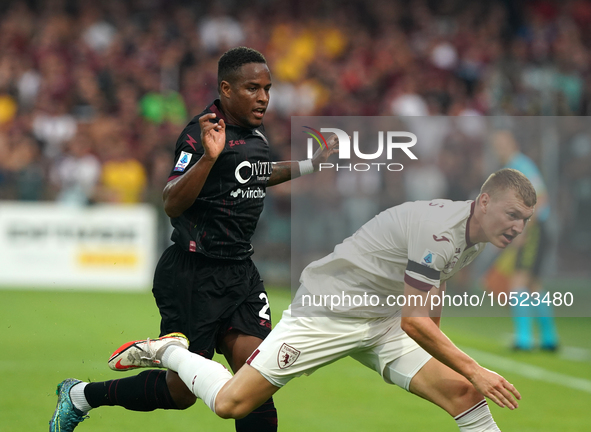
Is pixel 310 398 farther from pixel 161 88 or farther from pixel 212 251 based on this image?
Answer: pixel 161 88

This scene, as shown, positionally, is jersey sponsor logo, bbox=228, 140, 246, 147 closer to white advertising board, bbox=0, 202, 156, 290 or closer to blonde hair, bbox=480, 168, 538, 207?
blonde hair, bbox=480, 168, 538, 207

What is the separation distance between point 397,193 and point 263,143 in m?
2.93

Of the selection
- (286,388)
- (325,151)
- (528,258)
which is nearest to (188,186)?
(325,151)

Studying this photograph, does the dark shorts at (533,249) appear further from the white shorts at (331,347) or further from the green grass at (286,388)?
the white shorts at (331,347)

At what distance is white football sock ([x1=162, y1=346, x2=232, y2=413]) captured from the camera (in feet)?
14.8

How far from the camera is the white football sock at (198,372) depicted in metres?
4.51

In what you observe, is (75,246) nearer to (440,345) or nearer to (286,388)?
(286,388)

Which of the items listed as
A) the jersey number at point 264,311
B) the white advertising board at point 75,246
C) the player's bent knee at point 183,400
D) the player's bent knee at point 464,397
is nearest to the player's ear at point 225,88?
the jersey number at point 264,311

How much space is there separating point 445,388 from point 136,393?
1808 mm

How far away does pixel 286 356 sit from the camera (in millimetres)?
4484

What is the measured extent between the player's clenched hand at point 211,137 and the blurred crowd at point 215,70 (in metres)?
8.71

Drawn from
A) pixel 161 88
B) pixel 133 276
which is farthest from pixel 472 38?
pixel 133 276

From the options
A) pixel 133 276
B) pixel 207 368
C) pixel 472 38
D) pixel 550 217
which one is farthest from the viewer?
pixel 472 38

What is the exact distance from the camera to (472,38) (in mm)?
18562
